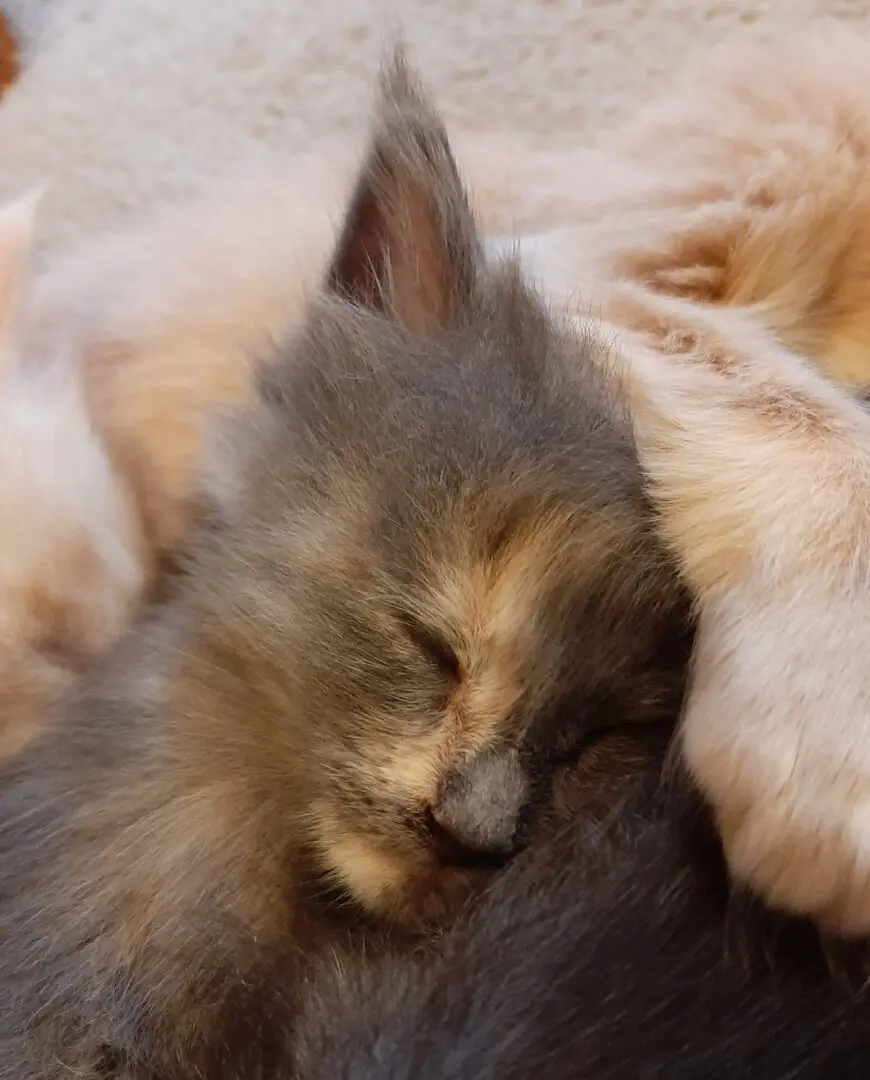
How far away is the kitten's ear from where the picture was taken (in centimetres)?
89

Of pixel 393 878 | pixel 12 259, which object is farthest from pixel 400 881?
pixel 12 259

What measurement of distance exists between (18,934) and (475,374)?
43 centimetres

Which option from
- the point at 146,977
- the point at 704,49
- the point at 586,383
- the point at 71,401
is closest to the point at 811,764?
the point at 586,383

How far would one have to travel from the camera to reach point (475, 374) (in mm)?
819

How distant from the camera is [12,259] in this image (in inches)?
40.9

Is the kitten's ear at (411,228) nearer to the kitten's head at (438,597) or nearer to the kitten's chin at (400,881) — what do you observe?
the kitten's head at (438,597)

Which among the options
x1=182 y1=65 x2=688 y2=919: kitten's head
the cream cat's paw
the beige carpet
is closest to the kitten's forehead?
x1=182 y1=65 x2=688 y2=919: kitten's head

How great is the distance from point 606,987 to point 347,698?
23 centimetres

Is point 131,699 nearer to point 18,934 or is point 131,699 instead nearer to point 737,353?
point 18,934

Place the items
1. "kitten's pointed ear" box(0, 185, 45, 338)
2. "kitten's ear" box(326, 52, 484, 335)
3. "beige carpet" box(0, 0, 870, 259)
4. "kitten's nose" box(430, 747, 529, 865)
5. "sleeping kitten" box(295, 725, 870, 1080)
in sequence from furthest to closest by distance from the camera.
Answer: "beige carpet" box(0, 0, 870, 259)
"kitten's pointed ear" box(0, 185, 45, 338)
"kitten's ear" box(326, 52, 484, 335)
"kitten's nose" box(430, 747, 529, 865)
"sleeping kitten" box(295, 725, 870, 1080)

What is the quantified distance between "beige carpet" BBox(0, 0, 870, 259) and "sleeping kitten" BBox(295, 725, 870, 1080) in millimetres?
847

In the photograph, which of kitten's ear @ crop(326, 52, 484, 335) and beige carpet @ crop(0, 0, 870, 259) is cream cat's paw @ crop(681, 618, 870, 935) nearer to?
kitten's ear @ crop(326, 52, 484, 335)

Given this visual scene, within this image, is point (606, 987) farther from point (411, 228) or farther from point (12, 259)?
point (12, 259)

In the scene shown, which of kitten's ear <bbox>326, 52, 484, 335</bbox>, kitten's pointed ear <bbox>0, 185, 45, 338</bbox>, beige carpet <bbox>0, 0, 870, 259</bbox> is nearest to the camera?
kitten's ear <bbox>326, 52, 484, 335</bbox>
